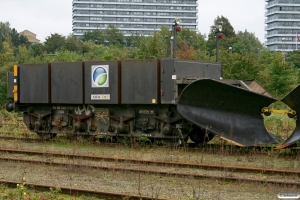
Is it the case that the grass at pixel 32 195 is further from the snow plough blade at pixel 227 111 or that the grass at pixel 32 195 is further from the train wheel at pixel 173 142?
the train wheel at pixel 173 142

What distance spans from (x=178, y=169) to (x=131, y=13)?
16108 centimetres

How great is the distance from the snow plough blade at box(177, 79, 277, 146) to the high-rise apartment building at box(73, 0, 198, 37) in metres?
156

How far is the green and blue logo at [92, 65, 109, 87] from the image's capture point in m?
15.7

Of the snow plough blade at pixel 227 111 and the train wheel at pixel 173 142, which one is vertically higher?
the snow plough blade at pixel 227 111

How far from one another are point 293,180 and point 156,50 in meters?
27.8

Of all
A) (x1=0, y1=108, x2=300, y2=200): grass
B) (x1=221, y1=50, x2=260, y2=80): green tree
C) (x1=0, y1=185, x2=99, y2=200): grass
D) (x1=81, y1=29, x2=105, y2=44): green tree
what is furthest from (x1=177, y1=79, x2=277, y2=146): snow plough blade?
(x1=81, y1=29, x2=105, y2=44): green tree

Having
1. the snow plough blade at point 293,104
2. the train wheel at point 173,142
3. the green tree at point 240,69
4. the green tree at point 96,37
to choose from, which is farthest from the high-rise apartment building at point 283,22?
the snow plough blade at point 293,104

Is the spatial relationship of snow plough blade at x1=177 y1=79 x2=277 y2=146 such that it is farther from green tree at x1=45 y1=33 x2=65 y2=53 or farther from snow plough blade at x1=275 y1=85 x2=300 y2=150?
green tree at x1=45 y1=33 x2=65 y2=53

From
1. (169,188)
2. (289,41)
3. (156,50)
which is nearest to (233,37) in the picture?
(156,50)

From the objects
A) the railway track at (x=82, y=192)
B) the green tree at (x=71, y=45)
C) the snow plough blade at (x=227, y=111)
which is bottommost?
the railway track at (x=82, y=192)

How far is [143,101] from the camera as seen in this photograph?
14977mm

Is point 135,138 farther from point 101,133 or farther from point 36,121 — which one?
point 36,121

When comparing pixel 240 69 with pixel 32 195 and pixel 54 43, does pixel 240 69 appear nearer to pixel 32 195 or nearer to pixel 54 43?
pixel 32 195

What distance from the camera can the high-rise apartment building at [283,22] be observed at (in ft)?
494
